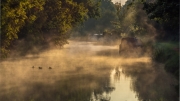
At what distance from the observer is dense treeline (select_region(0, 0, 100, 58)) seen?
23031 millimetres

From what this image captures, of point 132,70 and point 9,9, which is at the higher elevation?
point 9,9

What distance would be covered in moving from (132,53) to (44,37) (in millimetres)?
12945

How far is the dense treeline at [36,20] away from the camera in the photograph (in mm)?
23031

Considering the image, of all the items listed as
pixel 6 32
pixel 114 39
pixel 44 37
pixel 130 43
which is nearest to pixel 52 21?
pixel 44 37

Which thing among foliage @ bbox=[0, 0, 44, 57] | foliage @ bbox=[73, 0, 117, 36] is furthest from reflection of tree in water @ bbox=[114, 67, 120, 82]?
foliage @ bbox=[73, 0, 117, 36]

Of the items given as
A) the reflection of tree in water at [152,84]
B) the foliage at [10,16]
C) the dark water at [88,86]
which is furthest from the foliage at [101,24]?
the dark water at [88,86]

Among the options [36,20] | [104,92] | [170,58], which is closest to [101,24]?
[36,20]

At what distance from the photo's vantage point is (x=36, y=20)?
34469 mm

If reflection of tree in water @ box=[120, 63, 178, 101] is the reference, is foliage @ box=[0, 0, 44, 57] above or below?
above

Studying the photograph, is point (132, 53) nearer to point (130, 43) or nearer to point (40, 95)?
point (130, 43)

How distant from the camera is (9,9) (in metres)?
22.0

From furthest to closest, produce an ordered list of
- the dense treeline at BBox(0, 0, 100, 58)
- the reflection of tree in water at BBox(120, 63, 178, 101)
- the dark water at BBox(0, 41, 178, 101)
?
the dense treeline at BBox(0, 0, 100, 58) < the reflection of tree in water at BBox(120, 63, 178, 101) < the dark water at BBox(0, 41, 178, 101)

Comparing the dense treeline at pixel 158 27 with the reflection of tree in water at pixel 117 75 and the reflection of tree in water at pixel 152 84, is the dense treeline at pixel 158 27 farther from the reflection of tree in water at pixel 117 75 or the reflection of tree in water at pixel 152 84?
the reflection of tree in water at pixel 117 75

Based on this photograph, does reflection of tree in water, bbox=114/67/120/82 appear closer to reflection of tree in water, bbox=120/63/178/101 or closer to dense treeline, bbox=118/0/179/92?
reflection of tree in water, bbox=120/63/178/101
